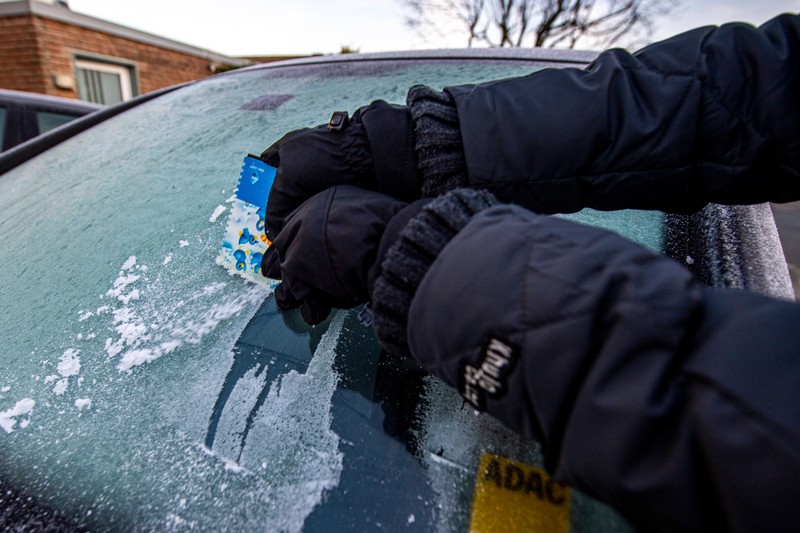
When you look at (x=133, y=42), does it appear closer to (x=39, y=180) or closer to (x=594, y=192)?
(x=39, y=180)

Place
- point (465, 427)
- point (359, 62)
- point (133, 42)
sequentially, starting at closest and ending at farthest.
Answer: point (465, 427) → point (359, 62) → point (133, 42)

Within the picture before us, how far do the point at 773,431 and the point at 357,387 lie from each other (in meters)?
0.48

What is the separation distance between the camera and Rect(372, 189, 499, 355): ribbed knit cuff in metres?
0.56

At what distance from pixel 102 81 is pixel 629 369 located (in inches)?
462

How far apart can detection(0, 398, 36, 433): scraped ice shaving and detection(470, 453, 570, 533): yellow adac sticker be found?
0.68 metres

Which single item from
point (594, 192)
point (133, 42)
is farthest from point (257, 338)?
point (133, 42)

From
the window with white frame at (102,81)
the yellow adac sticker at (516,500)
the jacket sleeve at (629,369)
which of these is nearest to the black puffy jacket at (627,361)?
the jacket sleeve at (629,369)

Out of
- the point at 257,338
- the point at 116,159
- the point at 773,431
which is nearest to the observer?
the point at 773,431

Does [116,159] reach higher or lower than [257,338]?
higher

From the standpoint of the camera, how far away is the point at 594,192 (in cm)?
81

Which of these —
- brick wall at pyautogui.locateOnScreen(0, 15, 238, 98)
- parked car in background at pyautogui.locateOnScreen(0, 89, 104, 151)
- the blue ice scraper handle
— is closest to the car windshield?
the blue ice scraper handle

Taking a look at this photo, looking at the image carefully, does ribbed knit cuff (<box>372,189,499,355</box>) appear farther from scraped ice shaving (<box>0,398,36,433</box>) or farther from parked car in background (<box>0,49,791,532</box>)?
scraped ice shaving (<box>0,398,36,433</box>)

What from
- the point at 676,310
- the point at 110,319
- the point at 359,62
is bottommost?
the point at 110,319

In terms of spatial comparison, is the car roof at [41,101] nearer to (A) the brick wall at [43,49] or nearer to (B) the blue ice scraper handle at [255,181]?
(B) the blue ice scraper handle at [255,181]
